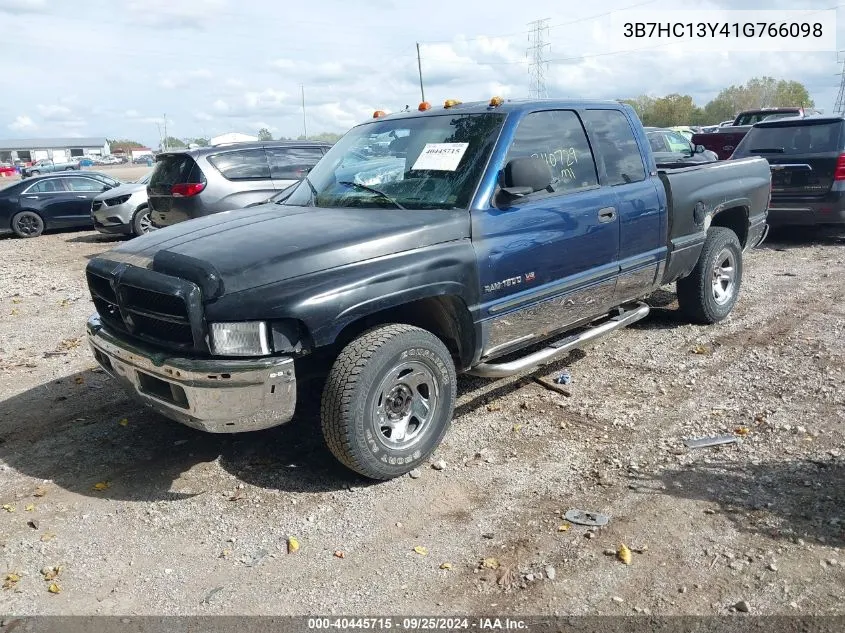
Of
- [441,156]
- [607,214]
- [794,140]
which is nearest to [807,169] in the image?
[794,140]

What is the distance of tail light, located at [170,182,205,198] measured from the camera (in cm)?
977

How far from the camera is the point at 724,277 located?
6.58 metres

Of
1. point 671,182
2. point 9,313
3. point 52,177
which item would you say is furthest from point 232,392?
point 52,177

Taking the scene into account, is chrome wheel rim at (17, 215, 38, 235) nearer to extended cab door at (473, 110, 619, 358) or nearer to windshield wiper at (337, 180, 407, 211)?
windshield wiper at (337, 180, 407, 211)

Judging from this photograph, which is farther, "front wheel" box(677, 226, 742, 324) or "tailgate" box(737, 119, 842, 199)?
"tailgate" box(737, 119, 842, 199)

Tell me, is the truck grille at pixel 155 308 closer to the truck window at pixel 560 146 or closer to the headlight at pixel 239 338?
the headlight at pixel 239 338

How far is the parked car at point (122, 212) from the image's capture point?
13.7 meters

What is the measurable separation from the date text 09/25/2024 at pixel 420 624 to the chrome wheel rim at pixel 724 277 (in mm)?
4556

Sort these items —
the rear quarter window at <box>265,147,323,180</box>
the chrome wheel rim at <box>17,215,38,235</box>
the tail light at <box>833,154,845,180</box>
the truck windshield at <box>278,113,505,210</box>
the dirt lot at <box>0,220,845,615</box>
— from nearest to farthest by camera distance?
the dirt lot at <box>0,220,845,615</box> → the truck windshield at <box>278,113,505,210</box> → the tail light at <box>833,154,845,180</box> → the rear quarter window at <box>265,147,323,180</box> → the chrome wheel rim at <box>17,215,38,235</box>

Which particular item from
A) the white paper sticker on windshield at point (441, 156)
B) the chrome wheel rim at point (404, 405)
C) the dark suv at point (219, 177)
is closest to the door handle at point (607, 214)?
the white paper sticker on windshield at point (441, 156)

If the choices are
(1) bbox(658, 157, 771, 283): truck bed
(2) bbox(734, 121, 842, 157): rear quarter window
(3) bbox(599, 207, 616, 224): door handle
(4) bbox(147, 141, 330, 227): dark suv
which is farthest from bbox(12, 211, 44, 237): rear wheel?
(3) bbox(599, 207, 616, 224): door handle

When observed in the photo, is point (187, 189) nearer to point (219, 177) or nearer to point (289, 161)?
point (219, 177)

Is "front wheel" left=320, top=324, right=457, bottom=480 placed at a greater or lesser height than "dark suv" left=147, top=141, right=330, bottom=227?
lesser

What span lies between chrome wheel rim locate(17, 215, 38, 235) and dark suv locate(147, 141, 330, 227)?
22.6ft
